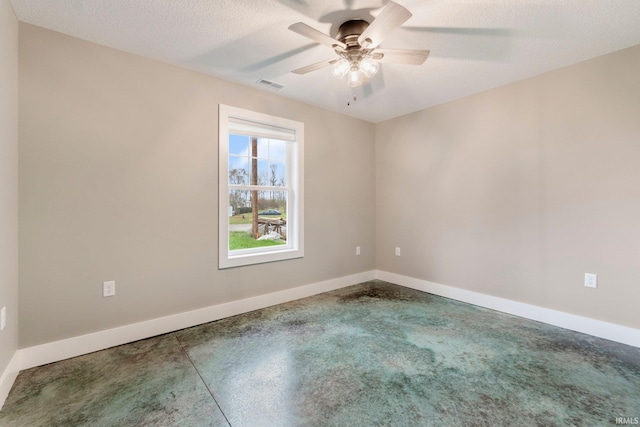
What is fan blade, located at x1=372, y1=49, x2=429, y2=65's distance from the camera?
193 centimetres

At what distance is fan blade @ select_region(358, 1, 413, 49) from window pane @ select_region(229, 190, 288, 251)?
6.74 feet

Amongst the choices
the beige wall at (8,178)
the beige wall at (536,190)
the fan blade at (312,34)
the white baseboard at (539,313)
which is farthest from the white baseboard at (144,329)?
the fan blade at (312,34)

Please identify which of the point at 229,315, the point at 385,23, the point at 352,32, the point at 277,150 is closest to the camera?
the point at 385,23

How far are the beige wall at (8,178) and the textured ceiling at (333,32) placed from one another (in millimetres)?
283

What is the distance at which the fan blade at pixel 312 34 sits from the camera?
5.44ft

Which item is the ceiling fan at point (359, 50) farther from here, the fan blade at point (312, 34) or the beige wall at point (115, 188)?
the beige wall at point (115, 188)

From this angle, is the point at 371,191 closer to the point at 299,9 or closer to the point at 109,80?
the point at 299,9

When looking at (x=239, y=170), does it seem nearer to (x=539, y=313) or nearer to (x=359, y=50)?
(x=359, y=50)

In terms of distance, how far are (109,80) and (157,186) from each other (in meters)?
0.92

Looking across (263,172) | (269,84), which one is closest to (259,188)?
(263,172)

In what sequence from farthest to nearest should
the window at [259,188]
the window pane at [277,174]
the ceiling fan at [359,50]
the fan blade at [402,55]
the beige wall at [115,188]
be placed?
the window pane at [277,174]
the window at [259,188]
the beige wall at [115,188]
the fan blade at [402,55]
the ceiling fan at [359,50]

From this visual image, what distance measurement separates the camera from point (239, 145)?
3227 millimetres

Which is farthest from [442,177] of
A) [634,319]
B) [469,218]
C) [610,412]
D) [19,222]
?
[19,222]

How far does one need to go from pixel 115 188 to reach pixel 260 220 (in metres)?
1.50
